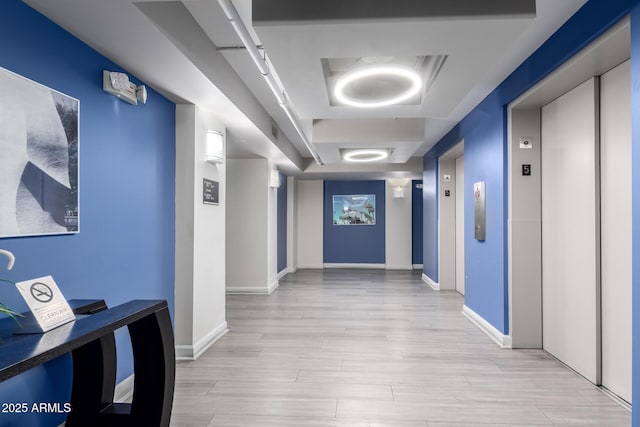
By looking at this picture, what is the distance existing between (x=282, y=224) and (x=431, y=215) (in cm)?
338

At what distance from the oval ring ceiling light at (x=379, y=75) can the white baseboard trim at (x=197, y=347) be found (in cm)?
273

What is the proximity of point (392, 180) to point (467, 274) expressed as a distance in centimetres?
539

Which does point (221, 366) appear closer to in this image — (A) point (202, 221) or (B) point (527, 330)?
(A) point (202, 221)

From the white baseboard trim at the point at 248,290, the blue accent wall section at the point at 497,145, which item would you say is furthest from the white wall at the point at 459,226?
the white baseboard trim at the point at 248,290

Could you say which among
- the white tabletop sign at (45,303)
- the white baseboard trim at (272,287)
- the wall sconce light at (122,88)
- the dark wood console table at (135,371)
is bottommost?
the white baseboard trim at (272,287)

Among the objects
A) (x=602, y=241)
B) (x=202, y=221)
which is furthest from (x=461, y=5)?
(x=202, y=221)

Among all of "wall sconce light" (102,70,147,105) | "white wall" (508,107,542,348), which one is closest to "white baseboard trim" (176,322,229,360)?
"wall sconce light" (102,70,147,105)

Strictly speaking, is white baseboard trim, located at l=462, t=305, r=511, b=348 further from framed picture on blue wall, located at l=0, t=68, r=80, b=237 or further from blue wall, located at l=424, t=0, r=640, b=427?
framed picture on blue wall, located at l=0, t=68, r=80, b=237

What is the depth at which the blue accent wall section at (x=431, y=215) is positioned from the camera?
705 centimetres

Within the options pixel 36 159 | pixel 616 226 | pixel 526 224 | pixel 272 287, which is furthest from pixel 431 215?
pixel 36 159

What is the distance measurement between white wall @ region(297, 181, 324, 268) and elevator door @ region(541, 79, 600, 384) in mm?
7057

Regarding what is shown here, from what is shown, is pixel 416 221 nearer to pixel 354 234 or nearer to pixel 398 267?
pixel 398 267

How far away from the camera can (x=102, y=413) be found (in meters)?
2.13

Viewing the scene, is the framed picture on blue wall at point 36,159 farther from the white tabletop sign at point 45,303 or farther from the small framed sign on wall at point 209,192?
the small framed sign on wall at point 209,192
